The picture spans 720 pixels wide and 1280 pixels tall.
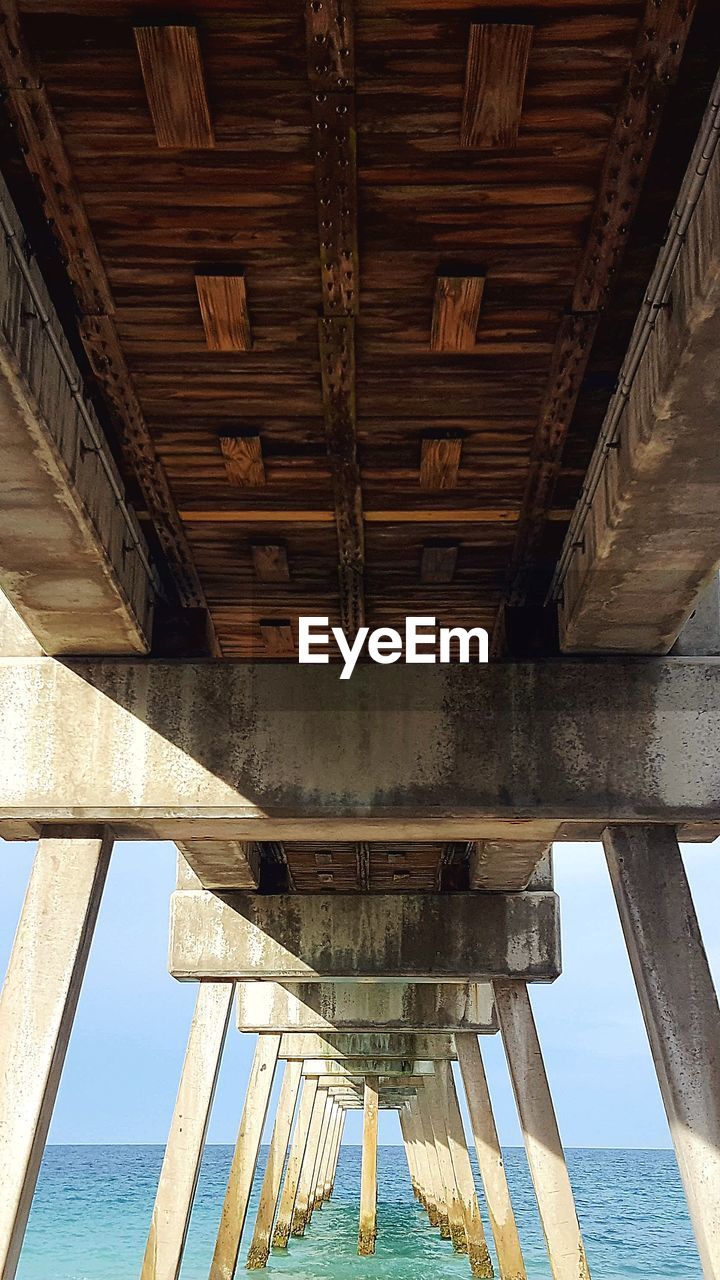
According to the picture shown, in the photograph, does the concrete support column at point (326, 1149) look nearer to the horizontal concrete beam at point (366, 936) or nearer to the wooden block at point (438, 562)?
the horizontal concrete beam at point (366, 936)

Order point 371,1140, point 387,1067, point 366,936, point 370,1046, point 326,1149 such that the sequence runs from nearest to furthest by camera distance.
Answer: point 366,936 < point 370,1046 < point 387,1067 < point 371,1140 < point 326,1149

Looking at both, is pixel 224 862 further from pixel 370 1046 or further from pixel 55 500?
pixel 370 1046

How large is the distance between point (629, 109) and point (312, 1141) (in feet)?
154

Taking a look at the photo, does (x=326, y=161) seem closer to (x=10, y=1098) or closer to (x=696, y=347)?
(x=696, y=347)

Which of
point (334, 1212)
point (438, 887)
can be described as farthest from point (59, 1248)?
point (438, 887)

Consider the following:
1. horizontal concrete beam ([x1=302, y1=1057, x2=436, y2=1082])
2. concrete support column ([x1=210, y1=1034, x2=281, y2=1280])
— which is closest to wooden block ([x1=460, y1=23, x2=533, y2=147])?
concrete support column ([x1=210, y1=1034, x2=281, y2=1280])

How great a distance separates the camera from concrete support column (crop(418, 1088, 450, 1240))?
39.5m

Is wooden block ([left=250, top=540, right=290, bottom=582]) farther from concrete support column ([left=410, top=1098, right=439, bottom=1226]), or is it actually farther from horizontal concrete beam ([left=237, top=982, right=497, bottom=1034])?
concrete support column ([left=410, top=1098, right=439, bottom=1226])

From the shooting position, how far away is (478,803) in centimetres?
834

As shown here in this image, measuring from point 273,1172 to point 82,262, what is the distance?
28.5 m

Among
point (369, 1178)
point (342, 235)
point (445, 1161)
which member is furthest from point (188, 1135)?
point (369, 1178)

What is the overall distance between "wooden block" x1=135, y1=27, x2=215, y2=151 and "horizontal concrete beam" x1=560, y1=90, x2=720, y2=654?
69.5 inches

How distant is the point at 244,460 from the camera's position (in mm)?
7043

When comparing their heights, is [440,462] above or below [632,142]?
above
